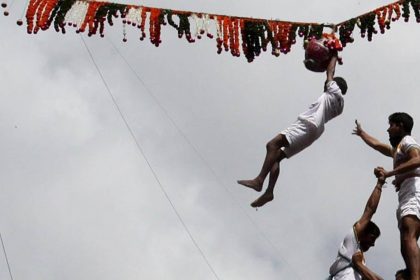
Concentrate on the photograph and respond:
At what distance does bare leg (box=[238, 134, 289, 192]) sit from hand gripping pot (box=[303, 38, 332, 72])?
111 cm

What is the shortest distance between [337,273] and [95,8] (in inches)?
231

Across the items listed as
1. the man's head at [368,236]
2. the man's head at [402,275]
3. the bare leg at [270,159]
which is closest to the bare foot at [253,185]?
the bare leg at [270,159]

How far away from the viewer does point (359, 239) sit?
9.91 metres

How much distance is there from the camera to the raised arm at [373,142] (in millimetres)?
11611

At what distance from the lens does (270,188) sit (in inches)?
470

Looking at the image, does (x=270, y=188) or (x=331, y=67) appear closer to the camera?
(x=270, y=188)

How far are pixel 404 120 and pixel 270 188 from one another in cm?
205

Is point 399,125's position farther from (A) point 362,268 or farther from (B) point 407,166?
(A) point 362,268

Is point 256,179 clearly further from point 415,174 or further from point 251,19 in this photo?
point 251,19

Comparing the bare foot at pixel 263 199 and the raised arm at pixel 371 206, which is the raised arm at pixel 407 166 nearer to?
the raised arm at pixel 371 206

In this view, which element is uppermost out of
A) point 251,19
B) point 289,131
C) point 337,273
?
point 251,19

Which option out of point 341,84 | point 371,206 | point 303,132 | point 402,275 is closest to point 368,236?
Result: point 371,206

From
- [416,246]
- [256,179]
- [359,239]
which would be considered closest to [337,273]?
[359,239]

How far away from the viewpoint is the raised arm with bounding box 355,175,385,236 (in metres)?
9.93
